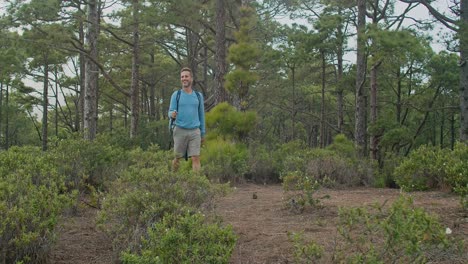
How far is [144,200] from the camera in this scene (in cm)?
321

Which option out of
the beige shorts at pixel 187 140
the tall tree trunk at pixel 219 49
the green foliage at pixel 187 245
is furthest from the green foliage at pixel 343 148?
the green foliage at pixel 187 245

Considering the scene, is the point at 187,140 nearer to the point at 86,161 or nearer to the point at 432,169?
the point at 86,161

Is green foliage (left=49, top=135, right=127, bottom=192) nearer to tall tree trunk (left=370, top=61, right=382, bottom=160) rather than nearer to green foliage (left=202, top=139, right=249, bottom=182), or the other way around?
green foliage (left=202, top=139, right=249, bottom=182)

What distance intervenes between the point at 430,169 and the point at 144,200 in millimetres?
4679

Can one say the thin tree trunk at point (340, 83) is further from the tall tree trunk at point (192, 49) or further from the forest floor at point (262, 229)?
the forest floor at point (262, 229)

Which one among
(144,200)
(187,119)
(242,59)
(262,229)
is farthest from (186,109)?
(242,59)

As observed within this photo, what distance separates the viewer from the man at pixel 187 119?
5980 mm

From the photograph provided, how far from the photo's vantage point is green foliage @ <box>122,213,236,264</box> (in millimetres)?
2430

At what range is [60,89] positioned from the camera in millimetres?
30453

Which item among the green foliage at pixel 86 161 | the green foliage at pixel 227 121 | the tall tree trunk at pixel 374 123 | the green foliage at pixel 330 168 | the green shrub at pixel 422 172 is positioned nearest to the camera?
the green foliage at pixel 86 161

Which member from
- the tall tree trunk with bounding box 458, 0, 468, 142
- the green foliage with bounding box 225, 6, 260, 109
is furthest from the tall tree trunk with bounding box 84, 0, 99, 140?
the tall tree trunk with bounding box 458, 0, 468, 142

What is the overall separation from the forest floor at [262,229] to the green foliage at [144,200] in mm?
227

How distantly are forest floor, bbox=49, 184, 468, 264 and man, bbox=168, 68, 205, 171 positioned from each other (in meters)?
0.96

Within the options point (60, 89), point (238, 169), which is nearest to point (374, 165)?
point (238, 169)
